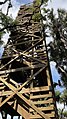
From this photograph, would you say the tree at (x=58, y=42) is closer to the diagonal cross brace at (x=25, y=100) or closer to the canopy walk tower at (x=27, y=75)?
the canopy walk tower at (x=27, y=75)

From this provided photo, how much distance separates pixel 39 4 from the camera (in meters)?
13.3

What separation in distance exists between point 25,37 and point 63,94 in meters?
6.87

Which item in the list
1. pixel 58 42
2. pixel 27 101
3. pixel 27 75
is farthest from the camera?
pixel 58 42

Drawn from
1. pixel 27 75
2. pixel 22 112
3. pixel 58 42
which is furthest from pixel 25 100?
pixel 58 42

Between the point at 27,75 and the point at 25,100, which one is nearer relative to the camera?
the point at 25,100

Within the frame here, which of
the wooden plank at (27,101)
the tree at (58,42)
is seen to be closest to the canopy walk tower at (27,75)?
the wooden plank at (27,101)

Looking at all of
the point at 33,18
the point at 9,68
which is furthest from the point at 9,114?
the point at 33,18

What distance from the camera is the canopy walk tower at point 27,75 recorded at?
29.0 feet

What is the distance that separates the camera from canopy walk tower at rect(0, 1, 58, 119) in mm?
8828

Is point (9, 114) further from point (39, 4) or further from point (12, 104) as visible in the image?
point (39, 4)

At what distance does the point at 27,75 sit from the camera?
12266mm

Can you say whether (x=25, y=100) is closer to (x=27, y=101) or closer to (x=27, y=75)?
(x=27, y=101)

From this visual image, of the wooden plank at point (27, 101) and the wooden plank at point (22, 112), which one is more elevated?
the wooden plank at point (27, 101)

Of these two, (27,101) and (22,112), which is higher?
(27,101)
